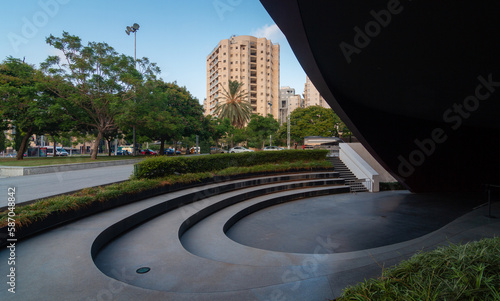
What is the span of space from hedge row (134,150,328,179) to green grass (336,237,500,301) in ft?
25.5

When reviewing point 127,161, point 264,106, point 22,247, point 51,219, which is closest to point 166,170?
point 51,219

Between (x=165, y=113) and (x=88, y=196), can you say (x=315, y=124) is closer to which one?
(x=165, y=113)

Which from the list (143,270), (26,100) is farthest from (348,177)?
(26,100)

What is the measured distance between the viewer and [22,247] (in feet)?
13.1

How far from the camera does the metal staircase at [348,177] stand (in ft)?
45.1

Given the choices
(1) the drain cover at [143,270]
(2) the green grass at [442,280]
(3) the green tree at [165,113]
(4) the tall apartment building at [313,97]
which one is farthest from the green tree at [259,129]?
(4) the tall apartment building at [313,97]

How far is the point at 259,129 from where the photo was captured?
46.8 metres

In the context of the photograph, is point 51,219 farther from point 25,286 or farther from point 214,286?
point 214,286

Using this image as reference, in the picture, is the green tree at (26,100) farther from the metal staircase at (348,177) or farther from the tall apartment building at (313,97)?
the tall apartment building at (313,97)

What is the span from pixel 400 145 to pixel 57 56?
2585cm

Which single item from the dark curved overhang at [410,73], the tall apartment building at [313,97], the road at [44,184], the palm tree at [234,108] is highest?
the tall apartment building at [313,97]

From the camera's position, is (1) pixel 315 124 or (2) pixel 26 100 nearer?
(2) pixel 26 100

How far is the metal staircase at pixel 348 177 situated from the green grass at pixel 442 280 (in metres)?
11.6

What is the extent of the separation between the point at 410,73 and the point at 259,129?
134 feet
